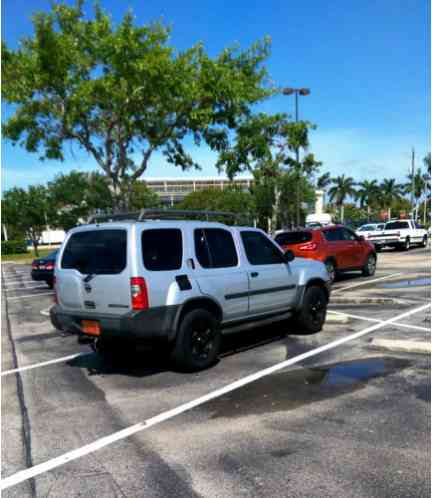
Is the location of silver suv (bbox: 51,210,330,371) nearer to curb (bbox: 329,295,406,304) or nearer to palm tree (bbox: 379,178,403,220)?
curb (bbox: 329,295,406,304)

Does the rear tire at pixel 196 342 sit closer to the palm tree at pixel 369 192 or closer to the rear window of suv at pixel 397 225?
the rear window of suv at pixel 397 225

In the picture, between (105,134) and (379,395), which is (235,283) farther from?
(105,134)

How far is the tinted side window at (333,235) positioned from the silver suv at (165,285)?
7.30 meters

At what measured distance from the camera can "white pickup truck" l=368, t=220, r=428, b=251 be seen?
2752 centimetres

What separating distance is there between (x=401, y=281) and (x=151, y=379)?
10.3 meters

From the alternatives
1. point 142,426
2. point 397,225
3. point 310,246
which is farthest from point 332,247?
point 397,225

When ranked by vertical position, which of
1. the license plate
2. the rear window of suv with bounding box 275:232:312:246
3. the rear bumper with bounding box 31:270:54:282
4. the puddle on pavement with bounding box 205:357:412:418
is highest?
the rear window of suv with bounding box 275:232:312:246

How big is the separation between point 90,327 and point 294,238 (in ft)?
29.6

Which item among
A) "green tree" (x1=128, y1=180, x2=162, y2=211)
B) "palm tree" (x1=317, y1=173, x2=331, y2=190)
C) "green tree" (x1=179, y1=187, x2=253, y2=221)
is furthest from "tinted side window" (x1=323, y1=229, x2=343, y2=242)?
"palm tree" (x1=317, y1=173, x2=331, y2=190)

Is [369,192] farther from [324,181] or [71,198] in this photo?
[71,198]

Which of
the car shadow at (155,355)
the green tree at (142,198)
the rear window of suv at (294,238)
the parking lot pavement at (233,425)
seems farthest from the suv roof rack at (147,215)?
the green tree at (142,198)

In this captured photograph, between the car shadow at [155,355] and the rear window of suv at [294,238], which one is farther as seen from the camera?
the rear window of suv at [294,238]

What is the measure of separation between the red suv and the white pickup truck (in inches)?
496

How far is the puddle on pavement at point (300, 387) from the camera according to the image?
481 cm
